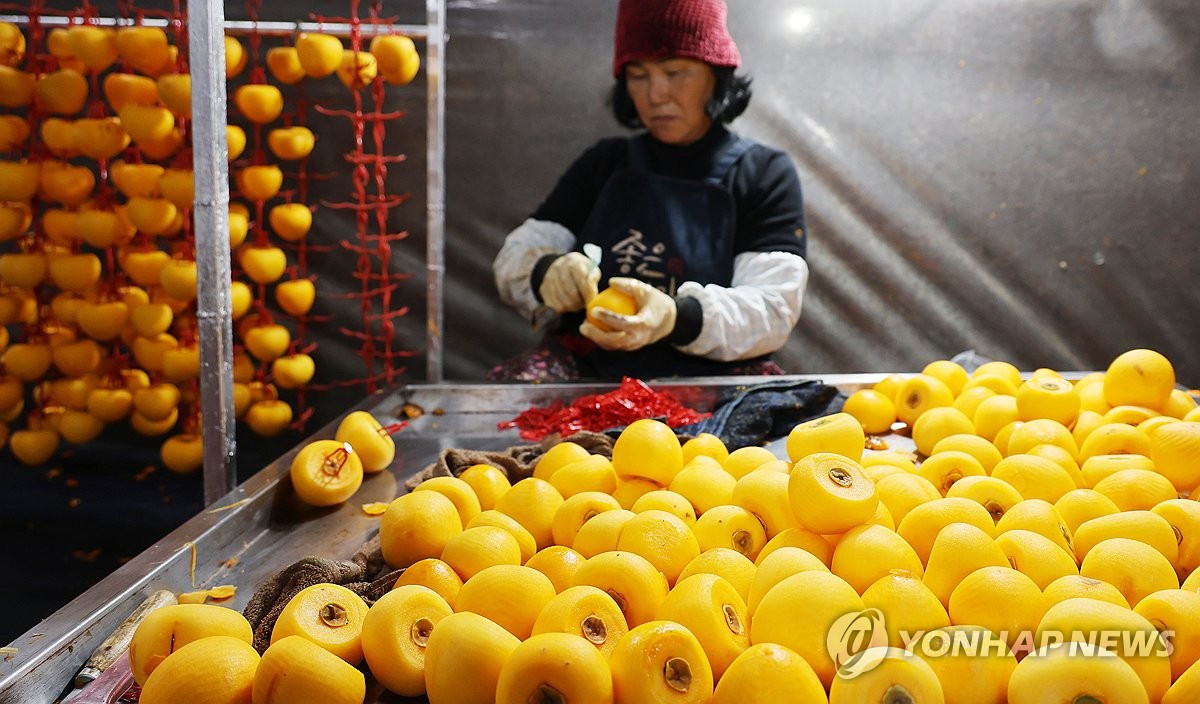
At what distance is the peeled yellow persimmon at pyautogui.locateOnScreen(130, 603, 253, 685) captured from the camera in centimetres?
107

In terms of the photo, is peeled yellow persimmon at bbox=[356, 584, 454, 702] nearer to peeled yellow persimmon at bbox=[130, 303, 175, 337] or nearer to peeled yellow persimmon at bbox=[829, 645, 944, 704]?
peeled yellow persimmon at bbox=[829, 645, 944, 704]

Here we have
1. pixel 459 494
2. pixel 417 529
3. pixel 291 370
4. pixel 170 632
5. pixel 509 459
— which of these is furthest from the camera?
pixel 291 370

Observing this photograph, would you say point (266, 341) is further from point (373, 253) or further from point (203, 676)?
point (203, 676)

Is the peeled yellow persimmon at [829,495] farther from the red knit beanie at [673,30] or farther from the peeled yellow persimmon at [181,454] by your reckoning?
the peeled yellow persimmon at [181,454]

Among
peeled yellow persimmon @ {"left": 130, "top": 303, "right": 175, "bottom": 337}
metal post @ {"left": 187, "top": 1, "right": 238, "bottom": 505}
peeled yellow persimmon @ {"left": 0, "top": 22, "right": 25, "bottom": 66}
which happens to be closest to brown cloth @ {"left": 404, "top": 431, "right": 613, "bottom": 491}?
metal post @ {"left": 187, "top": 1, "right": 238, "bottom": 505}

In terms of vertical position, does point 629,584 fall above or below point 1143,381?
below

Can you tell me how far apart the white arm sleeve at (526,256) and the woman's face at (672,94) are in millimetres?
532

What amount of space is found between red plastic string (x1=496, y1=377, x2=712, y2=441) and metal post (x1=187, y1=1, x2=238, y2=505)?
698 mm

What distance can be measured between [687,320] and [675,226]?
0.54 metres

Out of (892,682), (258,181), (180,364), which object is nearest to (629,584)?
(892,682)

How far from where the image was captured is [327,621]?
1118 millimetres

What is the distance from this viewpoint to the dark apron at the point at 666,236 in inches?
123

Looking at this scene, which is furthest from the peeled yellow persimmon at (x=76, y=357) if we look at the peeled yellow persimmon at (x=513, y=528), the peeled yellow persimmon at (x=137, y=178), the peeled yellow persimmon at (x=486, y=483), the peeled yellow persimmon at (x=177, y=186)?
the peeled yellow persimmon at (x=513, y=528)

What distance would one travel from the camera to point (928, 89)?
4.06 meters
